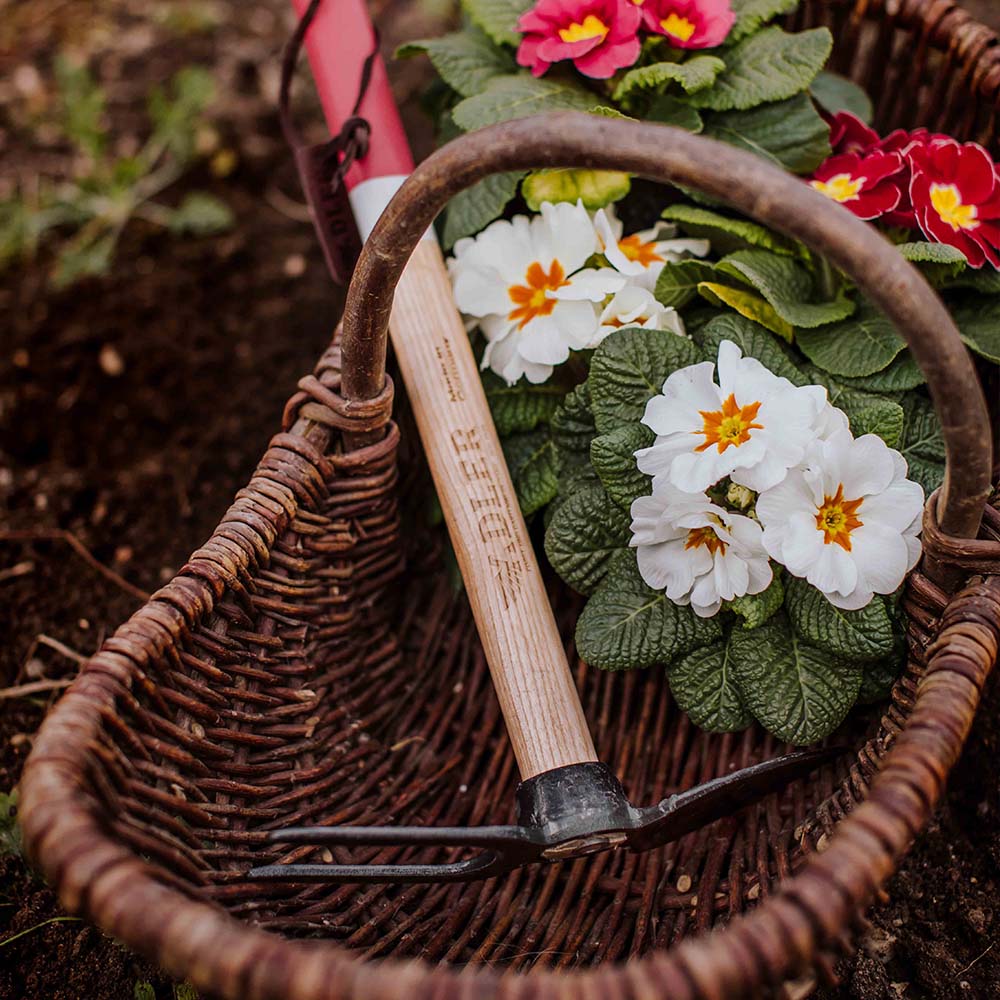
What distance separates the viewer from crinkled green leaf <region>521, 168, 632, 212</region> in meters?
1.12

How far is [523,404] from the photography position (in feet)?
3.78

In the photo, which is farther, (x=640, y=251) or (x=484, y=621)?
(x=640, y=251)

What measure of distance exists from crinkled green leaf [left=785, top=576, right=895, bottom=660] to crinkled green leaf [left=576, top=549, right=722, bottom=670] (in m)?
0.08

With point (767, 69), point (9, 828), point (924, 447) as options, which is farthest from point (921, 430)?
point (9, 828)

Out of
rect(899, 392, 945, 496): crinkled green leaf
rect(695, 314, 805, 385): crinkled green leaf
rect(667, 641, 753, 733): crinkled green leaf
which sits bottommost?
rect(667, 641, 753, 733): crinkled green leaf

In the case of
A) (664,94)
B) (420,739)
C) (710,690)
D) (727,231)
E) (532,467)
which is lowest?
(420,739)

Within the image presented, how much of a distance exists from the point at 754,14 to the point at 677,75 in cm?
17

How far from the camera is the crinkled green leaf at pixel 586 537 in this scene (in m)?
1.02

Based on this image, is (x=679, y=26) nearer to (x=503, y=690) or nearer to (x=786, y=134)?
(x=786, y=134)

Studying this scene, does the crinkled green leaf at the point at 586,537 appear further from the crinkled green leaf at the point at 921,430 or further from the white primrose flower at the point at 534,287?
the crinkled green leaf at the point at 921,430

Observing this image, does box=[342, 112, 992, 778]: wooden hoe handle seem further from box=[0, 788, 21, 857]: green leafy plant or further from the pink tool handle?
box=[0, 788, 21, 857]: green leafy plant

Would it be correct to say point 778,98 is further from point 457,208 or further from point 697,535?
point 697,535

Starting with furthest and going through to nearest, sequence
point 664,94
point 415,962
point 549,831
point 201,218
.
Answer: point 201,218 < point 664,94 < point 549,831 < point 415,962

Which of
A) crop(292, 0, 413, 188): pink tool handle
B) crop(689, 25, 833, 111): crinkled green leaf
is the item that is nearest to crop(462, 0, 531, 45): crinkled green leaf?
crop(292, 0, 413, 188): pink tool handle
